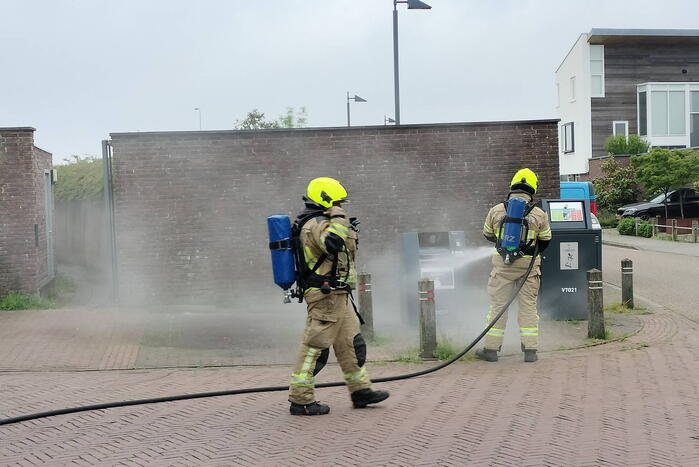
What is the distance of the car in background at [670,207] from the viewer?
30.5 m

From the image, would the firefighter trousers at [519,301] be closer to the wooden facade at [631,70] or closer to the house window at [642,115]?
the wooden facade at [631,70]

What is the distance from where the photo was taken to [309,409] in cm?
655

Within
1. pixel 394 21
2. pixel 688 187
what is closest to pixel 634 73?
pixel 688 187

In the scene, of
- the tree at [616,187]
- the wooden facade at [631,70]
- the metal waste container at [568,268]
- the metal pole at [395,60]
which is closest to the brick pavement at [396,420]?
the metal waste container at [568,268]

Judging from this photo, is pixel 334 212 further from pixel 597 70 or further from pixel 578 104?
pixel 578 104

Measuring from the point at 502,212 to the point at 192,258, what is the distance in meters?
5.83

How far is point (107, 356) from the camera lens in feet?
30.4

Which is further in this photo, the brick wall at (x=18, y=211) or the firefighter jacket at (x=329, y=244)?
the brick wall at (x=18, y=211)

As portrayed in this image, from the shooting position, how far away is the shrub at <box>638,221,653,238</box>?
28.2 metres

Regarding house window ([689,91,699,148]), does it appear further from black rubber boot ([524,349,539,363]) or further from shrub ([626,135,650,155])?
black rubber boot ([524,349,539,363])

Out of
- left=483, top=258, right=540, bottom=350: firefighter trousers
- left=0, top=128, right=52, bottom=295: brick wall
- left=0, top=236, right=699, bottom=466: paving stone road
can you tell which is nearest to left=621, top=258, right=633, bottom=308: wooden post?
left=0, top=236, right=699, bottom=466: paving stone road

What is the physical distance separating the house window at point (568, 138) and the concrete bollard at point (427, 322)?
3731cm

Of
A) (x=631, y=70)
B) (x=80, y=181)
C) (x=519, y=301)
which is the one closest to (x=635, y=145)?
(x=631, y=70)

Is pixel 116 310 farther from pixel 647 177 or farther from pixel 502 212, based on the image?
pixel 647 177
